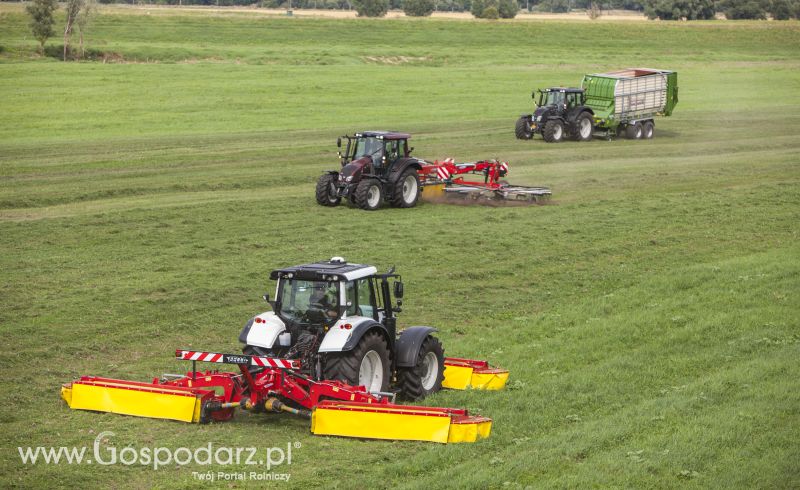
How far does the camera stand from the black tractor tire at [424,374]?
1580 centimetres

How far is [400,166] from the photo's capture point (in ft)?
109

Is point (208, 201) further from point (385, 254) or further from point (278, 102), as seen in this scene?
point (278, 102)

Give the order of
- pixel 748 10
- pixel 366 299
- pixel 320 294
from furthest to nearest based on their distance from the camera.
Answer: pixel 748 10
pixel 366 299
pixel 320 294

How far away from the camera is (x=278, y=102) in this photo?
61.7m

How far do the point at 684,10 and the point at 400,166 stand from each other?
102676 mm

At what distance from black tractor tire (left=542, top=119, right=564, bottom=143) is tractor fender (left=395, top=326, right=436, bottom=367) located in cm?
3409

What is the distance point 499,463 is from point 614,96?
39768 millimetres

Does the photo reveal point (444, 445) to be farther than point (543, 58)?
No

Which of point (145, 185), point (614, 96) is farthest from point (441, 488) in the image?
point (614, 96)

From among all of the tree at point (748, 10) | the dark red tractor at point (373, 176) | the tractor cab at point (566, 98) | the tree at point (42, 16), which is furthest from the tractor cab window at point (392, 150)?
the tree at point (748, 10)

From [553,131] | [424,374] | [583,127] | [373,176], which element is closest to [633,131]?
[583,127]

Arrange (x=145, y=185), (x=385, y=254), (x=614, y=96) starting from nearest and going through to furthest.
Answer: (x=385, y=254), (x=145, y=185), (x=614, y=96)

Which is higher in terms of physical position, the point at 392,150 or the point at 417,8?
the point at 417,8

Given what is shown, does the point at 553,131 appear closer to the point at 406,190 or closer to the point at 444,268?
the point at 406,190
